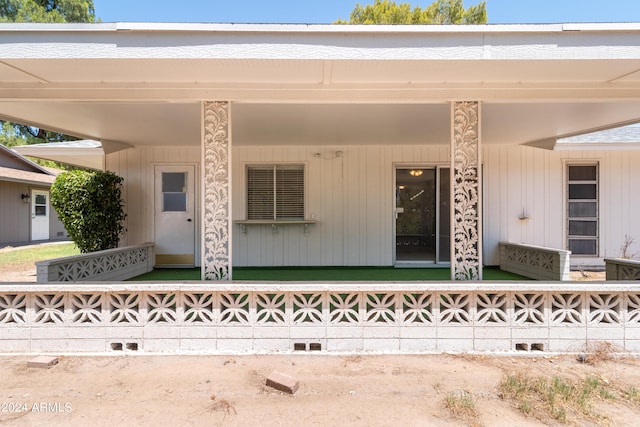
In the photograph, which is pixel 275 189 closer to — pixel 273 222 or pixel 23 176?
pixel 273 222

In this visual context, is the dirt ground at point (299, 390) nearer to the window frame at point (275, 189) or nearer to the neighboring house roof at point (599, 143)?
the window frame at point (275, 189)

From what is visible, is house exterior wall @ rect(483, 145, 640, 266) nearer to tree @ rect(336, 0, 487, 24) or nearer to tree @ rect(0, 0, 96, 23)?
tree @ rect(336, 0, 487, 24)

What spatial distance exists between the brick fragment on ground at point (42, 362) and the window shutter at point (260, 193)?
141 inches

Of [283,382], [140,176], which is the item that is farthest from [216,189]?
[140,176]

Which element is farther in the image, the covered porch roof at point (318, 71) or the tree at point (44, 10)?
the tree at point (44, 10)

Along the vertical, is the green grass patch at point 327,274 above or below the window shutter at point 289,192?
below

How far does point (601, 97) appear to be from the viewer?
10.1 feet

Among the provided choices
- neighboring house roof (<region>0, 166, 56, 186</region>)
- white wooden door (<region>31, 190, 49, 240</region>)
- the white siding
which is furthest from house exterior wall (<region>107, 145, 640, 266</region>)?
white wooden door (<region>31, 190, 49, 240</region>)

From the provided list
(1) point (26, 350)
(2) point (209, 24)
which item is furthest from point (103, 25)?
(1) point (26, 350)

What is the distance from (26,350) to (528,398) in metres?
3.97

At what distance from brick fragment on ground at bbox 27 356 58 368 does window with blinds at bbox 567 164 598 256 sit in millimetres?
7509

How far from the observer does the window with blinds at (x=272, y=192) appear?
600 cm

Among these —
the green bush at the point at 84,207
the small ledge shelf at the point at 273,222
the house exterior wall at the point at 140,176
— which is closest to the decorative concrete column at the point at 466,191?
the small ledge shelf at the point at 273,222

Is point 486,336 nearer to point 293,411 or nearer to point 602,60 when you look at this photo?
point 293,411
